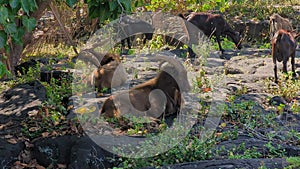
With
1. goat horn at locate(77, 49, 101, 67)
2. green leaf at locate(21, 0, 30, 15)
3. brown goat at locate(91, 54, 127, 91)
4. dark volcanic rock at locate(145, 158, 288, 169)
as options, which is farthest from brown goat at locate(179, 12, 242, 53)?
green leaf at locate(21, 0, 30, 15)

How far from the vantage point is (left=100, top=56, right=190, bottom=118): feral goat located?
7562mm

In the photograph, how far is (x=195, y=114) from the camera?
7.69m

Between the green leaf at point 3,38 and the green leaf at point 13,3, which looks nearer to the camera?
the green leaf at point 13,3

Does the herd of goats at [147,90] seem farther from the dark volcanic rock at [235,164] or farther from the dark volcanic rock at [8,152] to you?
the dark volcanic rock at [235,164]

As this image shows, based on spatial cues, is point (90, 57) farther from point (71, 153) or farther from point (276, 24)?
point (276, 24)

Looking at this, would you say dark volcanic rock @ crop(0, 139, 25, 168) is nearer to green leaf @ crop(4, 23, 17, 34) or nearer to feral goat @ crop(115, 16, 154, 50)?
green leaf @ crop(4, 23, 17, 34)

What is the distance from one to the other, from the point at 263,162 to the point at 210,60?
7.50 metres

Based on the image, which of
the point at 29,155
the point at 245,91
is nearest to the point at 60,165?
the point at 29,155

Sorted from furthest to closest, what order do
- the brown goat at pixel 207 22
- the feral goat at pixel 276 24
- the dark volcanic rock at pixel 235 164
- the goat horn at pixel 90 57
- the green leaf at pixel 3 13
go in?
the feral goat at pixel 276 24 → the brown goat at pixel 207 22 → the goat horn at pixel 90 57 → the dark volcanic rock at pixel 235 164 → the green leaf at pixel 3 13

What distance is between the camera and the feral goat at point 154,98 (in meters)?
7.56

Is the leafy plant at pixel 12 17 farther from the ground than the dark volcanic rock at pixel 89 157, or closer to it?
farther from the ground

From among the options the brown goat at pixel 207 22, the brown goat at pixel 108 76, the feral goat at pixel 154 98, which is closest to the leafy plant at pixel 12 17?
the feral goat at pixel 154 98

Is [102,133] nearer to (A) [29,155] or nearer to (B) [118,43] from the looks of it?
(A) [29,155]

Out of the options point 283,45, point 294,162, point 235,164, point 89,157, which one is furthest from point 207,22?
point 294,162
